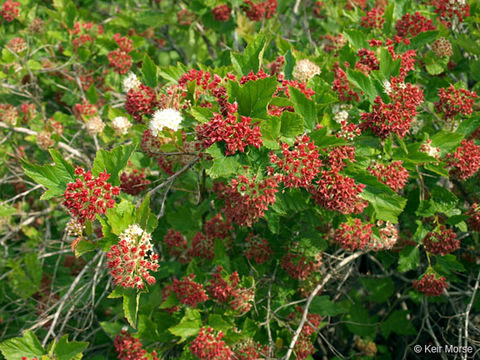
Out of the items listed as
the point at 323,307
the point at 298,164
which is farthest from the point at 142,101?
the point at 323,307

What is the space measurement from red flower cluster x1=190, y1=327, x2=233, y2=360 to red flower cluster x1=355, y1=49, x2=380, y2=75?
1916 mm

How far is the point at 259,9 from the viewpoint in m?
3.70

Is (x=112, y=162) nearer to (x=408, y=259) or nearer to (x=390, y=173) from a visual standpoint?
(x=390, y=173)

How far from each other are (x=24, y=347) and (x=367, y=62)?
107 inches

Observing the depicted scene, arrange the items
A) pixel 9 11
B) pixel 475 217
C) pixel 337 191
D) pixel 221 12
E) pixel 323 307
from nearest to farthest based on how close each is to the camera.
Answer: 1. pixel 337 191
2. pixel 475 217
3. pixel 323 307
4. pixel 221 12
5. pixel 9 11

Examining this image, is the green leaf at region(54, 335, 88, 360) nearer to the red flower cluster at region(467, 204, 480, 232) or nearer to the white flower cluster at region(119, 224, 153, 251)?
the white flower cluster at region(119, 224, 153, 251)

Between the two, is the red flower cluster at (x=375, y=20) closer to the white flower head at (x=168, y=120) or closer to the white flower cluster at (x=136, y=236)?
the white flower head at (x=168, y=120)

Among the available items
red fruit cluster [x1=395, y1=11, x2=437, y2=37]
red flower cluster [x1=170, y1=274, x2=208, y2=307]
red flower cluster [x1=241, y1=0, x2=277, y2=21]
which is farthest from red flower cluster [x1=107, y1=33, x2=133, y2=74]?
red fruit cluster [x1=395, y1=11, x2=437, y2=37]

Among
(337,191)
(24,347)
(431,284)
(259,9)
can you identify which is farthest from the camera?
(259,9)

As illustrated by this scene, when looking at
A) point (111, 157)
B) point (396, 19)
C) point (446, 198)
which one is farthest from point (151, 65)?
point (446, 198)

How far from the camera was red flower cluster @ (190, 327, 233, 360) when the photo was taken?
250 cm

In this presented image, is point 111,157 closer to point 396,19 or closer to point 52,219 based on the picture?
point 396,19

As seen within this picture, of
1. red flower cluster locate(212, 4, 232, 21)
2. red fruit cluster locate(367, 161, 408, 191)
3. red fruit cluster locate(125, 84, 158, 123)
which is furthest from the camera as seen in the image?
red flower cluster locate(212, 4, 232, 21)

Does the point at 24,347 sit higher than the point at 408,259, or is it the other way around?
the point at 408,259
